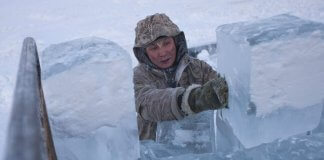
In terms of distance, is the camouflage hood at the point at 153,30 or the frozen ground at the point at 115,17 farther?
the frozen ground at the point at 115,17

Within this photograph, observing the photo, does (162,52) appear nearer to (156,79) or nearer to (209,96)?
(156,79)

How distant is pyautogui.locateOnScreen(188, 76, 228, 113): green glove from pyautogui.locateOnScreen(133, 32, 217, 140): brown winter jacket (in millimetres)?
124

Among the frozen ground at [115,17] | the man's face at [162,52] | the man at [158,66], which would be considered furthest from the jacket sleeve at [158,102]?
the frozen ground at [115,17]

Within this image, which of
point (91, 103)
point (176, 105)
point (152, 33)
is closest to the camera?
point (91, 103)

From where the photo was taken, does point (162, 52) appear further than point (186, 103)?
Yes

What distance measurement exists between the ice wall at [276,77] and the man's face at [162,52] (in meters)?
0.64

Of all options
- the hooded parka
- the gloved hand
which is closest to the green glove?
the gloved hand

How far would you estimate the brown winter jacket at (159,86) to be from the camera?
79.3 inches

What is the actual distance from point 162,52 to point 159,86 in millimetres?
234

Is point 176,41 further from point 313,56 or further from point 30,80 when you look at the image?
point 30,80

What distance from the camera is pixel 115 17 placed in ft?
34.1

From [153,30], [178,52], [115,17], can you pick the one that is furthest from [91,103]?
[115,17]

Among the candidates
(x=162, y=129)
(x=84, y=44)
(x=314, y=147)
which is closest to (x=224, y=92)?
(x=314, y=147)

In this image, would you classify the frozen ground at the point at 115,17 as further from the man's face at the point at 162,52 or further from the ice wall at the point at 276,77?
the ice wall at the point at 276,77
